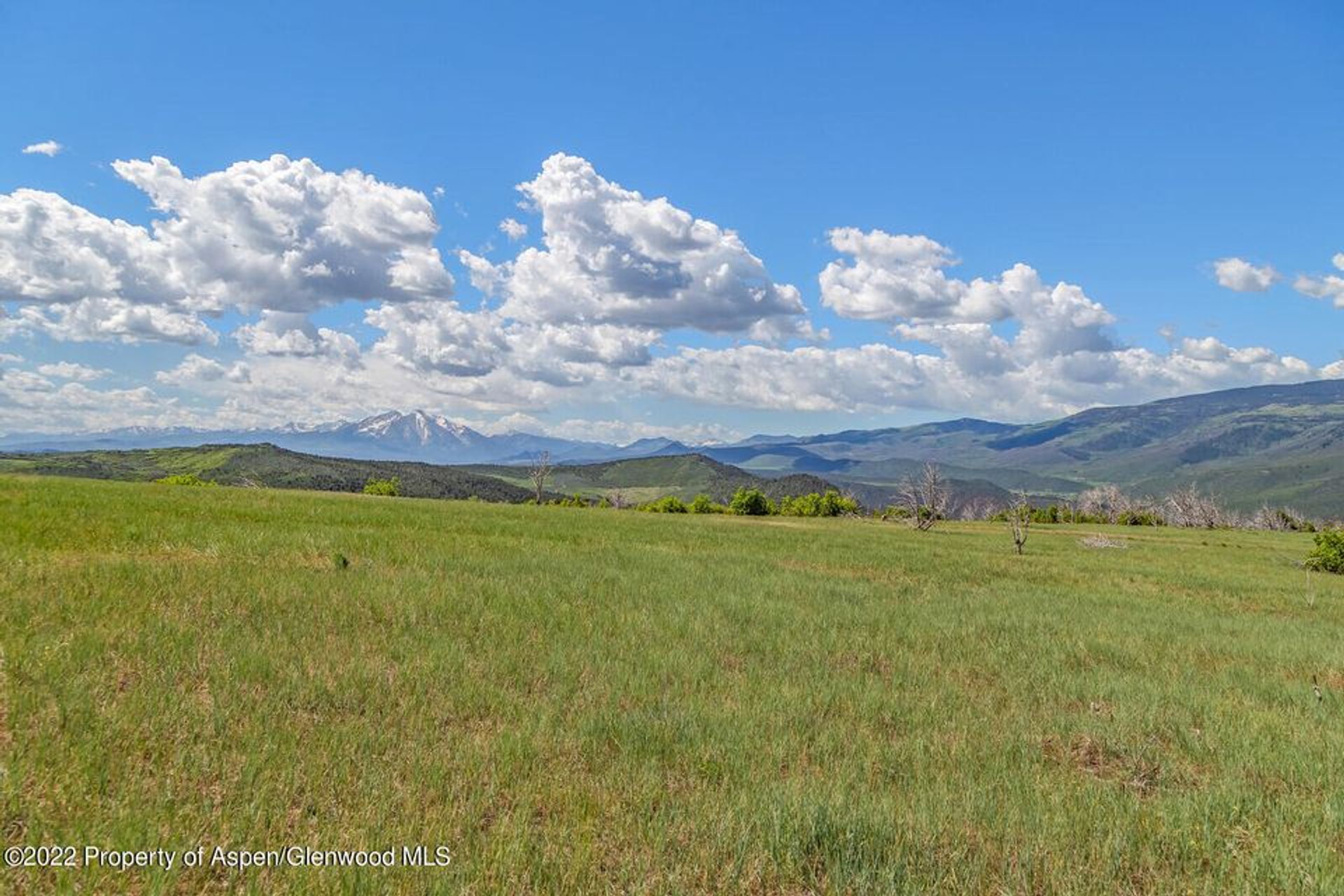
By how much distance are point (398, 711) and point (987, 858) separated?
588 cm

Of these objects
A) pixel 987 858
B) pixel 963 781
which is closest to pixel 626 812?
pixel 987 858

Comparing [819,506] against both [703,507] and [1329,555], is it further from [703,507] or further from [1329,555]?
[1329,555]

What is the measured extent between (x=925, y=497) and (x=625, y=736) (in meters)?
95.2

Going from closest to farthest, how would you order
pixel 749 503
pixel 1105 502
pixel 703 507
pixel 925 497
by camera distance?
1. pixel 925 497
2. pixel 749 503
3. pixel 703 507
4. pixel 1105 502

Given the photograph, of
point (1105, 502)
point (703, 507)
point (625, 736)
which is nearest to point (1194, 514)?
point (1105, 502)

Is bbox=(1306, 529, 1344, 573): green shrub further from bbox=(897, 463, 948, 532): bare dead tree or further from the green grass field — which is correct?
the green grass field

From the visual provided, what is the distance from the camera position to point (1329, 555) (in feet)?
152

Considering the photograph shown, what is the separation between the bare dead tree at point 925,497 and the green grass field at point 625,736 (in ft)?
208

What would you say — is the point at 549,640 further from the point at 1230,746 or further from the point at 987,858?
the point at 1230,746

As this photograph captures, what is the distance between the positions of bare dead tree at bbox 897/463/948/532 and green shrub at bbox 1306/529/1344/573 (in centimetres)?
3157

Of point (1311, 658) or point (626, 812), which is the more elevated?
point (626, 812)

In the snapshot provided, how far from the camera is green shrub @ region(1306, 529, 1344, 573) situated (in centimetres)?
4616

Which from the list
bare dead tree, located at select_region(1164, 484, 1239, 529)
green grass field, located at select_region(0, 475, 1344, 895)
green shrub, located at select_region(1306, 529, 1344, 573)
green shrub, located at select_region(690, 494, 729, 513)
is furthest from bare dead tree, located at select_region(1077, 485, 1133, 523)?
green grass field, located at select_region(0, 475, 1344, 895)

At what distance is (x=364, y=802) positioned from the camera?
515 cm
